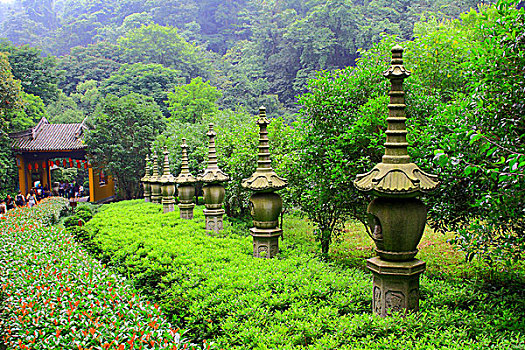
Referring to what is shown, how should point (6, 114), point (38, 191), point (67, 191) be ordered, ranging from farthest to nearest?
point (67, 191) → point (38, 191) → point (6, 114)

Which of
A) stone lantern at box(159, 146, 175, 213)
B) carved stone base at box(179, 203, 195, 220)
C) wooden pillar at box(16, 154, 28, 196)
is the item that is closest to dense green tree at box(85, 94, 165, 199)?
wooden pillar at box(16, 154, 28, 196)

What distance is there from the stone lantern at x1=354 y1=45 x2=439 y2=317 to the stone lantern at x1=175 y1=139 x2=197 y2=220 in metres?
6.64

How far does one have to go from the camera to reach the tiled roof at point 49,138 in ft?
88.0

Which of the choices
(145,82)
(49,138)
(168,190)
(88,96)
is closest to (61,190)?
(49,138)

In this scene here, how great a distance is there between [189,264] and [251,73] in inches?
1507

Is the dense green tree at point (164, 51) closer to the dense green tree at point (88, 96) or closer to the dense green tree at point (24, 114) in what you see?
the dense green tree at point (88, 96)

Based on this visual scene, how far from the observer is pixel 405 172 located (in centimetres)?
370

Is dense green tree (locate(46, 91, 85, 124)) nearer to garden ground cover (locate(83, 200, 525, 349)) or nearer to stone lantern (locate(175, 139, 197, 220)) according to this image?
stone lantern (locate(175, 139, 197, 220))

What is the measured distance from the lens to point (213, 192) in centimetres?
854

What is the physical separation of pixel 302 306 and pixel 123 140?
77.9 feet

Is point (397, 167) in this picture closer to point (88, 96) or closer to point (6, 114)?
point (6, 114)

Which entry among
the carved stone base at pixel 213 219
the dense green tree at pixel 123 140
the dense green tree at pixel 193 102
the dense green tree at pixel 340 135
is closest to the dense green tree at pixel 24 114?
the dense green tree at pixel 123 140

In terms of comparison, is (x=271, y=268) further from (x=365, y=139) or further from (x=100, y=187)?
(x=100, y=187)

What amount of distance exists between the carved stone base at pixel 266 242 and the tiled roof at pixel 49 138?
24.0 m
